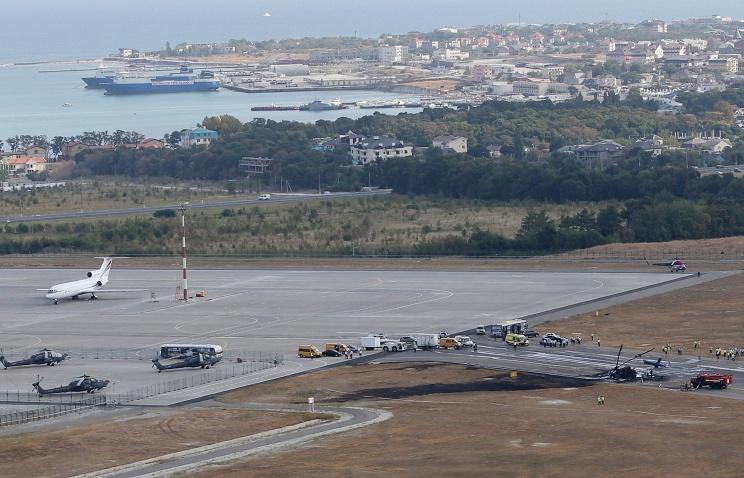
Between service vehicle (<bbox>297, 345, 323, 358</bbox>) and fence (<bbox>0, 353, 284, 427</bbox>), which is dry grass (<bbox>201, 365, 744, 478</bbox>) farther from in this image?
service vehicle (<bbox>297, 345, 323, 358</bbox>)

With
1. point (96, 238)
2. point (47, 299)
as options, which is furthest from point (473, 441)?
point (96, 238)

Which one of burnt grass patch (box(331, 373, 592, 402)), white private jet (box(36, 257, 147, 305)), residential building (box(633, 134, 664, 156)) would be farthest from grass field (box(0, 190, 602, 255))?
burnt grass patch (box(331, 373, 592, 402))

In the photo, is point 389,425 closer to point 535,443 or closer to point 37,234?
point 535,443

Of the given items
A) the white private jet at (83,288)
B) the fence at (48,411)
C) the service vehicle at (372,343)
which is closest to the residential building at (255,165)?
the white private jet at (83,288)

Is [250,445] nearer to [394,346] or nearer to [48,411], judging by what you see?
[48,411]

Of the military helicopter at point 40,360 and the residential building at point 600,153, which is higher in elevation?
the residential building at point 600,153

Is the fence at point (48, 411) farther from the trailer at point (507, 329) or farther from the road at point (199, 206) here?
the road at point (199, 206)

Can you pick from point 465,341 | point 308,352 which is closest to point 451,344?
point 465,341
